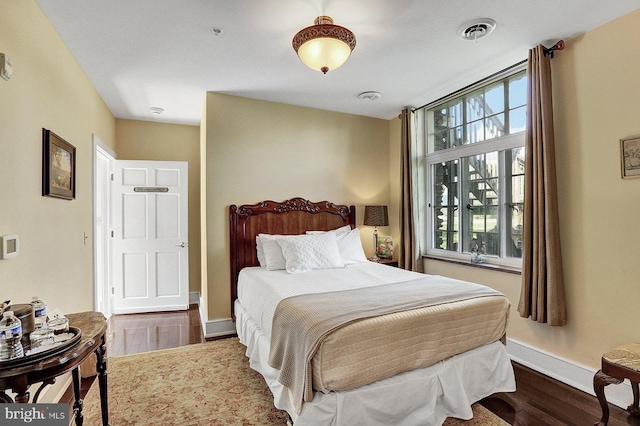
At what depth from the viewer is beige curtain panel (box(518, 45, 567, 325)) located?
8.21ft

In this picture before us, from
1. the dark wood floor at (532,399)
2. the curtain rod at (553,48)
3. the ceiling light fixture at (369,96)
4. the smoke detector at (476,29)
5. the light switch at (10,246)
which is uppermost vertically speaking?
the ceiling light fixture at (369,96)

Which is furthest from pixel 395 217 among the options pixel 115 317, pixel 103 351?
pixel 115 317

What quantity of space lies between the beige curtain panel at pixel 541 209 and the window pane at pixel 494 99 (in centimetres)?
52

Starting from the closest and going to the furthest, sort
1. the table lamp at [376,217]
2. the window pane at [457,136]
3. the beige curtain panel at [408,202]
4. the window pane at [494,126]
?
the window pane at [494,126] < the window pane at [457,136] < the beige curtain panel at [408,202] < the table lamp at [376,217]

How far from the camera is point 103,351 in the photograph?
1819mm

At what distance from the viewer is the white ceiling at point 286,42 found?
2105 mm

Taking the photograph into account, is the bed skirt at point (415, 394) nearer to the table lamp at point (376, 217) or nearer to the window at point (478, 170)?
the window at point (478, 170)

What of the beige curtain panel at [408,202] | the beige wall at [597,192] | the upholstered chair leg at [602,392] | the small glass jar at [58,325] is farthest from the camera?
the beige curtain panel at [408,202]

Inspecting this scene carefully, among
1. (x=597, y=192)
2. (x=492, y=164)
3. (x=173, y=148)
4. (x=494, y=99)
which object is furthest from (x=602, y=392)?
(x=173, y=148)

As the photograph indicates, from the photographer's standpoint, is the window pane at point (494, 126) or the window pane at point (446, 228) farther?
the window pane at point (446, 228)

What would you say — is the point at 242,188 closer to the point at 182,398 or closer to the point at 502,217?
the point at 182,398

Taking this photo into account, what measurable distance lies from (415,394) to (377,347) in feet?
1.31

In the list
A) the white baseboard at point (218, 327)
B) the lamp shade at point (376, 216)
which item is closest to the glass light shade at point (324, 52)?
the lamp shade at point (376, 216)

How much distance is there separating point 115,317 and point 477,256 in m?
4.35
